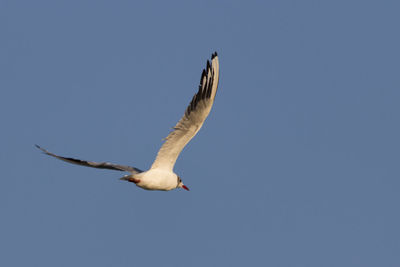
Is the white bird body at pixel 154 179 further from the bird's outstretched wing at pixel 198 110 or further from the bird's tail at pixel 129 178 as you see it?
the bird's outstretched wing at pixel 198 110

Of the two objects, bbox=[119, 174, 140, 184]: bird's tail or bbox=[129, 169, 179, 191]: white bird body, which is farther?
bbox=[129, 169, 179, 191]: white bird body

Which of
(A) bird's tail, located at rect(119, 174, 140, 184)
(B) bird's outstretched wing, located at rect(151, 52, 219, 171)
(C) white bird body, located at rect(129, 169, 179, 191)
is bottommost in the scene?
(A) bird's tail, located at rect(119, 174, 140, 184)

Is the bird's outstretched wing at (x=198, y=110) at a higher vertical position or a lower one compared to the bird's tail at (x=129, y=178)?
higher

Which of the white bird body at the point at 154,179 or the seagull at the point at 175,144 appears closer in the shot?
the seagull at the point at 175,144

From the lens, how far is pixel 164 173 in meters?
19.6

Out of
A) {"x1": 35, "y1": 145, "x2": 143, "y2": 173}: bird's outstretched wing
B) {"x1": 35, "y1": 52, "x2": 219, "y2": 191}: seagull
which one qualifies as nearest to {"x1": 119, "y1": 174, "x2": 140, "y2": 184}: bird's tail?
{"x1": 35, "y1": 52, "x2": 219, "y2": 191}: seagull

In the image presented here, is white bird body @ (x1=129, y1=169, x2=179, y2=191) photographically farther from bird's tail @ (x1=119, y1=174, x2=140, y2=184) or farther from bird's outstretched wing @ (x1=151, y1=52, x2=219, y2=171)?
bird's outstretched wing @ (x1=151, y1=52, x2=219, y2=171)

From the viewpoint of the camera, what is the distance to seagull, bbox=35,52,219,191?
18266 mm

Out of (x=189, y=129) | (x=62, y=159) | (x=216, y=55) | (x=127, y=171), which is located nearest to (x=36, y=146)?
(x=62, y=159)

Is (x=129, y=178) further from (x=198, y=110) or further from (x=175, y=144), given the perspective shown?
(x=198, y=110)

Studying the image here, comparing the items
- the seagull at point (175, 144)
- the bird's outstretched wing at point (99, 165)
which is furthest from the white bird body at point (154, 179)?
the bird's outstretched wing at point (99, 165)

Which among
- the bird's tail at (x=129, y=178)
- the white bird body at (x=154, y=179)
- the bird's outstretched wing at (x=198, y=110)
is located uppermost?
the bird's outstretched wing at (x=198, y=110)

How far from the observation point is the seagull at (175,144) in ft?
59.9

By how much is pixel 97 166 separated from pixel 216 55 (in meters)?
4.23
